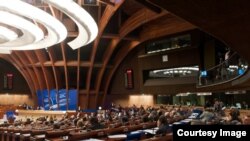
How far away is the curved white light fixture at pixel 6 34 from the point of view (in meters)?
14.6

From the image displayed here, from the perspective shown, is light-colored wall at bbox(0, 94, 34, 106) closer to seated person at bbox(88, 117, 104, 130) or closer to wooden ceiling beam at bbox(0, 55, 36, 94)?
wooden ceiling beam at bbox(0, 55, 36, 94)

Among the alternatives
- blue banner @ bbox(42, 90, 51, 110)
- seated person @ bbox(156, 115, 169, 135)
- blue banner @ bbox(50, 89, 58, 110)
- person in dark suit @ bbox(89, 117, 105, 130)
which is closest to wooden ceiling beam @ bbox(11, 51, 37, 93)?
blue banner @ bbox(42, 90, 51, 110)

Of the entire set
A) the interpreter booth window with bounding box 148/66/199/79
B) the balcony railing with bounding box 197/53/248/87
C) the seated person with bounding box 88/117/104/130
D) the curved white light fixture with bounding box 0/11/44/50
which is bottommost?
the seated person with bounding box 88/117/104/130

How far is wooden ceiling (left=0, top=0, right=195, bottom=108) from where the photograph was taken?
2512 centimetres

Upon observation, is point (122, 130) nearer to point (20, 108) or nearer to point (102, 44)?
point (102, 44)

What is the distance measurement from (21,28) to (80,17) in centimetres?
303

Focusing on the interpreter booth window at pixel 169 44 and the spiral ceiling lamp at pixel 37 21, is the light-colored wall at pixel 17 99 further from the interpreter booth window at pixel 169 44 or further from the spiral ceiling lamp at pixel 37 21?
the spiral ceiling lamp at pixel 37 21

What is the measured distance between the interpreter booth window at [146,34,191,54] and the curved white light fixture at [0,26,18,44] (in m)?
15.3

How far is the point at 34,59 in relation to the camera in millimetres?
30688

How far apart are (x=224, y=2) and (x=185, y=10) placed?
733 millimetres

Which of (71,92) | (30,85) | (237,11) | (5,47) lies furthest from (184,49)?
(237,11)

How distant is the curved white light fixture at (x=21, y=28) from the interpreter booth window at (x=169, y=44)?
46.7 feet

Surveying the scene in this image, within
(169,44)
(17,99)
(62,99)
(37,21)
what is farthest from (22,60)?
(37,21)

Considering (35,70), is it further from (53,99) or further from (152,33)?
(152,33)
